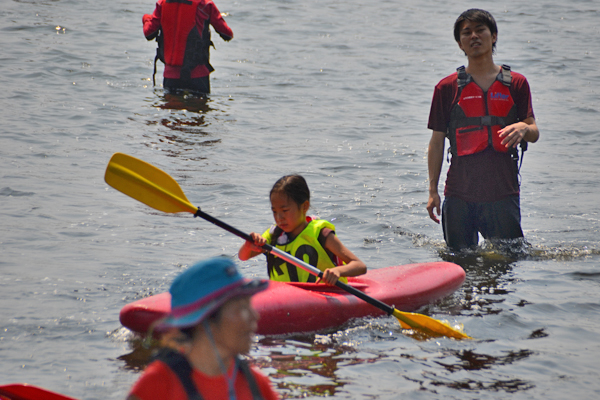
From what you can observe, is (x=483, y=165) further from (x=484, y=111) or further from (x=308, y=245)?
(x=308, y=245)

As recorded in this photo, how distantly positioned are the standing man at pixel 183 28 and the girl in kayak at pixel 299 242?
19.1 ft

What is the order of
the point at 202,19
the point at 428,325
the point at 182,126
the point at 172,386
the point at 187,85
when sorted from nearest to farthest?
1. the point at 172,386
2. the point at 428,325
3. the point at 182,126
4. the point at 202,19
5. the point at 187,85

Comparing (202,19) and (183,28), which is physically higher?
(202,19)

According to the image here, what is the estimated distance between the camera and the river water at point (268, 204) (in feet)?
11.5

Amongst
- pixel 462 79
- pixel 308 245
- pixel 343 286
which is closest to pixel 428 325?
pixel 343 286

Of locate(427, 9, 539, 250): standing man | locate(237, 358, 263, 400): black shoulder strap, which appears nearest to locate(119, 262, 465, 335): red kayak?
locate(427, 9, 539, 250): standing man

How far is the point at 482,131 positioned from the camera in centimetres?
454

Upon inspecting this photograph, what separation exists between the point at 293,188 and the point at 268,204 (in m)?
2.84

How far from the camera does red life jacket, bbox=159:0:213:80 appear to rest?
30.5ft

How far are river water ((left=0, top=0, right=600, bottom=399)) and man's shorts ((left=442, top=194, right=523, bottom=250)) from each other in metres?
0.35

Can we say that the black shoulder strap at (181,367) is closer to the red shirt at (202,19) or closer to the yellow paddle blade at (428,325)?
the yellow paddle blade at (428,325)

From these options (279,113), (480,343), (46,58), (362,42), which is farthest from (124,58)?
(480,343)

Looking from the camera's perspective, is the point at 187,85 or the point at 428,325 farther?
the point at 187,85

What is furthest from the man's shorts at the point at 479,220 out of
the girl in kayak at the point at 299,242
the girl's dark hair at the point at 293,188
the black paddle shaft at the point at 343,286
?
the girl's dark hair at the point at 293,188
